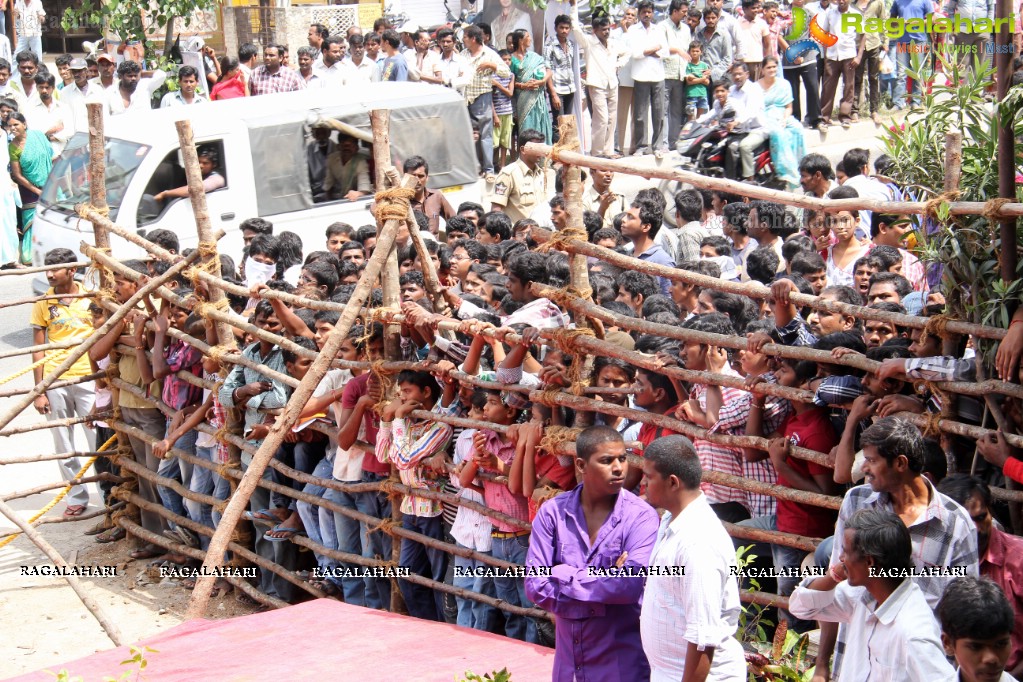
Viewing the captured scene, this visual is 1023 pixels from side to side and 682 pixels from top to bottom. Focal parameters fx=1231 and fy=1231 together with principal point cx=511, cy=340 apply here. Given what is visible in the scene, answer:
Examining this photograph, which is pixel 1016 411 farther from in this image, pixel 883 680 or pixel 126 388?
pixel 126 388

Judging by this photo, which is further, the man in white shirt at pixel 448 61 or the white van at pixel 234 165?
the man in white shirt at pixel 448 61

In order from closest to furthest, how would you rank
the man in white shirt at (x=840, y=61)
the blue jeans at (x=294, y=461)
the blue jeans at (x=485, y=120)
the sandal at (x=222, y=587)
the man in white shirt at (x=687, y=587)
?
the man in white shirt at (x=687, y=587) → the blue jeans at (x=294, y=461) → the sandal at (x=222, y=587) → the blue jeans at (x=485, y=120) → the man in white shirt at (x=840, y=61)

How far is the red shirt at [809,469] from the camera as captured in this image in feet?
16.2

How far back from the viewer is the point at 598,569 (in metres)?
4.45

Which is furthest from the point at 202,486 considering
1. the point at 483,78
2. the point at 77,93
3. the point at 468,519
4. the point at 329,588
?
the point at 77,93

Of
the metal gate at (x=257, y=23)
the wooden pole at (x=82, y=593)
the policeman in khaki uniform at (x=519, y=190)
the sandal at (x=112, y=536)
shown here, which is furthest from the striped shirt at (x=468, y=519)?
the metal gate at (x=257, y=23)

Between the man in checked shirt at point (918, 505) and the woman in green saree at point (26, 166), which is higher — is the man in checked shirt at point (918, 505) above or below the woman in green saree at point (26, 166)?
below

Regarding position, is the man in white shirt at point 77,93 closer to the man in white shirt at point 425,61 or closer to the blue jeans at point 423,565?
the man in white shirt at point 425,61

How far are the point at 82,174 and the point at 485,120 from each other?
15.2 feet

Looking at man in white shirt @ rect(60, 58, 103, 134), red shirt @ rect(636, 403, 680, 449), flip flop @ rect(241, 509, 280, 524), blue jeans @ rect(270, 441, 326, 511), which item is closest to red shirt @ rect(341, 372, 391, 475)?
blue jeans @ rect(270, 441, 326, 511)

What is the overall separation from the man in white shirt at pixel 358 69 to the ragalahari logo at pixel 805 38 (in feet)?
17.2

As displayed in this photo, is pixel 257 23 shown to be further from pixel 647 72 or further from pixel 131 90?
pixel 647 72

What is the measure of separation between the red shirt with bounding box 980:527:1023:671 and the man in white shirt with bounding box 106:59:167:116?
12.8 meters

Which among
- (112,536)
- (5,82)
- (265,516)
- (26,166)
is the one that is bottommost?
(112,536)
